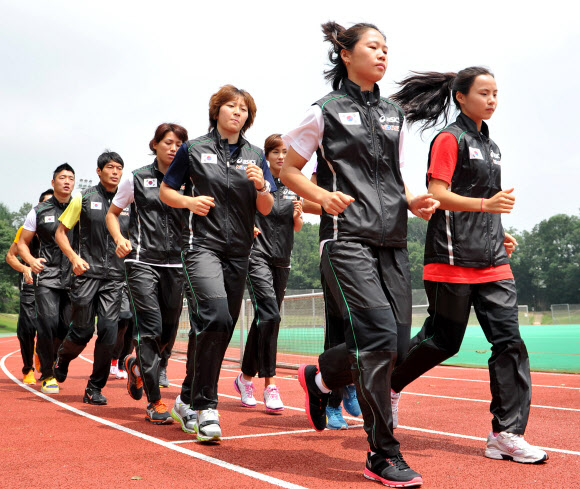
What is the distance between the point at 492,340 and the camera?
177 inches

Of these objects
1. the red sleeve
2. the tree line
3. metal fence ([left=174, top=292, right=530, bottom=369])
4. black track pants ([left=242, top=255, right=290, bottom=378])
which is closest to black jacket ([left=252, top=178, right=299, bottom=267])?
black track pants ([left=242, top=255, right=290, bottom=378])

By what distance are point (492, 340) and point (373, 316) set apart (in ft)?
4.01

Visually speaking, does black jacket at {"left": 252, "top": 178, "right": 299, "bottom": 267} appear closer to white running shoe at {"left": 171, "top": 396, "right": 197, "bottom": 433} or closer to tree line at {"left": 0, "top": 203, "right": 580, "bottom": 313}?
white running shoe at {"left": 171, "top": 396, "right": 197, "bottom": 433}

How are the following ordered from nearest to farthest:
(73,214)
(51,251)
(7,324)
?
(73,214) → (51,251) → (7,324)

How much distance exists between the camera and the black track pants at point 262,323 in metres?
6.84

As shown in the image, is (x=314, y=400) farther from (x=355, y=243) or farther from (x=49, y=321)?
(x=49, y=321)

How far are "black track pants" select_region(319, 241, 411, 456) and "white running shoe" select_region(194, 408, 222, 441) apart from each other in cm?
116

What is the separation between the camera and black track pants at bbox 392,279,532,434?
14.2 feet

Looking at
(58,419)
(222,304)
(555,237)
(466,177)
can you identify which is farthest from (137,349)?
(555,237)

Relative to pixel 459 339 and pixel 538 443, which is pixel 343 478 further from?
pixel 538 443

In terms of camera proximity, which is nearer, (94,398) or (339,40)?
(339,40)

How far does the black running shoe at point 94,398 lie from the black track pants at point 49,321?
1515 millimetres

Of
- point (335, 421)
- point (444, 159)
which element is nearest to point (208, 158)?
point (444, 159)

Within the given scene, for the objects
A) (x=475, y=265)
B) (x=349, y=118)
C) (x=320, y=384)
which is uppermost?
(x=349, y=118)
